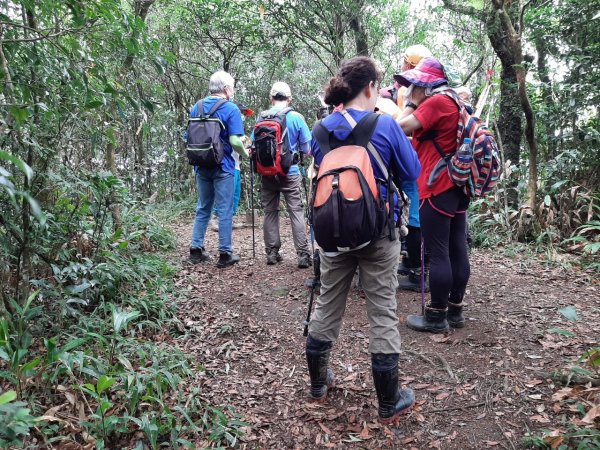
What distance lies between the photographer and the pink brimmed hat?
3.25m

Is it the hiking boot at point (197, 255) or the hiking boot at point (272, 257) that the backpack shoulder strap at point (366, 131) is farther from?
the hiking boot at point (197, 255)

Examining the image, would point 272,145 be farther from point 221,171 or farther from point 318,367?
point 318,367

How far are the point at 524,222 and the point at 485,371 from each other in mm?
3694

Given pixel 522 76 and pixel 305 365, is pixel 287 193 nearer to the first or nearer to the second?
pixel 305 365

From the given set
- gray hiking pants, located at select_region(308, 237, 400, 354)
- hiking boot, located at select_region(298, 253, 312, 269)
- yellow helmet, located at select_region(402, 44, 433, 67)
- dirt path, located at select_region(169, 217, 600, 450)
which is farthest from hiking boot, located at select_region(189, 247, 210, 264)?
yellow helmet, located at select_region(402, 44, 433, 67)

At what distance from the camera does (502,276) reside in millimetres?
5168

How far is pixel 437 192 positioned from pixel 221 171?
2.75m

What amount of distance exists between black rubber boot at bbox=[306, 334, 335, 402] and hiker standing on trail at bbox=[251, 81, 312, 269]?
247 centimetres

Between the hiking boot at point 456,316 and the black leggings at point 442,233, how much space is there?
233 mm

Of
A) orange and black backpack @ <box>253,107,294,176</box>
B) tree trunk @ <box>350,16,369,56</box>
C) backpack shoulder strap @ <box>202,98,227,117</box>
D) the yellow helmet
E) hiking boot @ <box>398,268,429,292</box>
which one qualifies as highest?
tree trunk @ <box>350,16,369,56</box>

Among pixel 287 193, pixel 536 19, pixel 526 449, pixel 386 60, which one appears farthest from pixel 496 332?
pixel 386 60

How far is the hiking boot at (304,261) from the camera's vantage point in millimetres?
5367

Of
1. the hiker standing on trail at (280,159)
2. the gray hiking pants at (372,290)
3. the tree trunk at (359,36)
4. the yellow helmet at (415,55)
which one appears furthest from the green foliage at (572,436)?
the tree trunk at (359,36)

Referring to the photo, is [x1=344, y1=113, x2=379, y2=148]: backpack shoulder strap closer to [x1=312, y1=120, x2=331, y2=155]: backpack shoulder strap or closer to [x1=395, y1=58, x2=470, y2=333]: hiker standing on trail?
[x1=312, y1=120, x2=331, y2=155]: backpack shoulder strap
